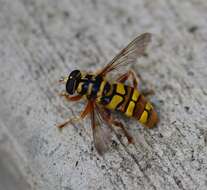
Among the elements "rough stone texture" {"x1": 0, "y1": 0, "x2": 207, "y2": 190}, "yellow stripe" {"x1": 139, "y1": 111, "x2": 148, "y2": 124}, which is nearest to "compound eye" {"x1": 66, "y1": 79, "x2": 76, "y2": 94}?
"rough stone texture" {"x1": 0, "y1": 0, "x2": 207, "y2": 190}

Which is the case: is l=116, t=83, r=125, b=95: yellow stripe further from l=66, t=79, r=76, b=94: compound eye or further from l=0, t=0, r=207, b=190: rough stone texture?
l=66, t=79, r=76, b=94: compound eye

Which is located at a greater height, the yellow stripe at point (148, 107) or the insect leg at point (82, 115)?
the insect leg at point (82, 115)

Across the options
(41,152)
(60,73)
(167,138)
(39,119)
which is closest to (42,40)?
(60,73)

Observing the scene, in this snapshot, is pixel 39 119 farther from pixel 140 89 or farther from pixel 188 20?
pixel 188 20

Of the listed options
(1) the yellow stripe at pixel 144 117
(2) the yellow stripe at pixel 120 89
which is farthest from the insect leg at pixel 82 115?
(1) the yellow stripe at pixel 144 117

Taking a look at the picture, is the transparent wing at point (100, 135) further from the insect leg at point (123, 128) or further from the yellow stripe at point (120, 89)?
the yellow stripe at point (120, 89)

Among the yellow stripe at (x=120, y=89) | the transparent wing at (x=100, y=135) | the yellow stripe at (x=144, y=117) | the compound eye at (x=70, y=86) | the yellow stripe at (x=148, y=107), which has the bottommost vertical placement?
the yellow stripe at (x=144, y=117)

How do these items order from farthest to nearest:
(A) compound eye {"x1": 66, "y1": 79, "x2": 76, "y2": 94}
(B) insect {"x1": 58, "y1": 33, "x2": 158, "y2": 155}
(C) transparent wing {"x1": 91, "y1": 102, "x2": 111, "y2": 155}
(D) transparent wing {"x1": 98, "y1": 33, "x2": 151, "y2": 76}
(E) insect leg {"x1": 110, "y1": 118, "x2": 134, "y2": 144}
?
(D) transparent wing {"x1": 98, "y1": 33, "x2": 151, "y2": 76} < (A) compound eye {"x1": 66, "y1": 79, "x2": 76, "y2": 94} < (B) insect {"x1": 58, "y1": 33, "x2": 158, "y2": 155} < (E) insect leg {"x1": 110, "y1": 118, "x2": 134, "y2": 144} < (C) transparent wing {"x1": 91, "y1": 102, "x2": 111, "y2": 155}
